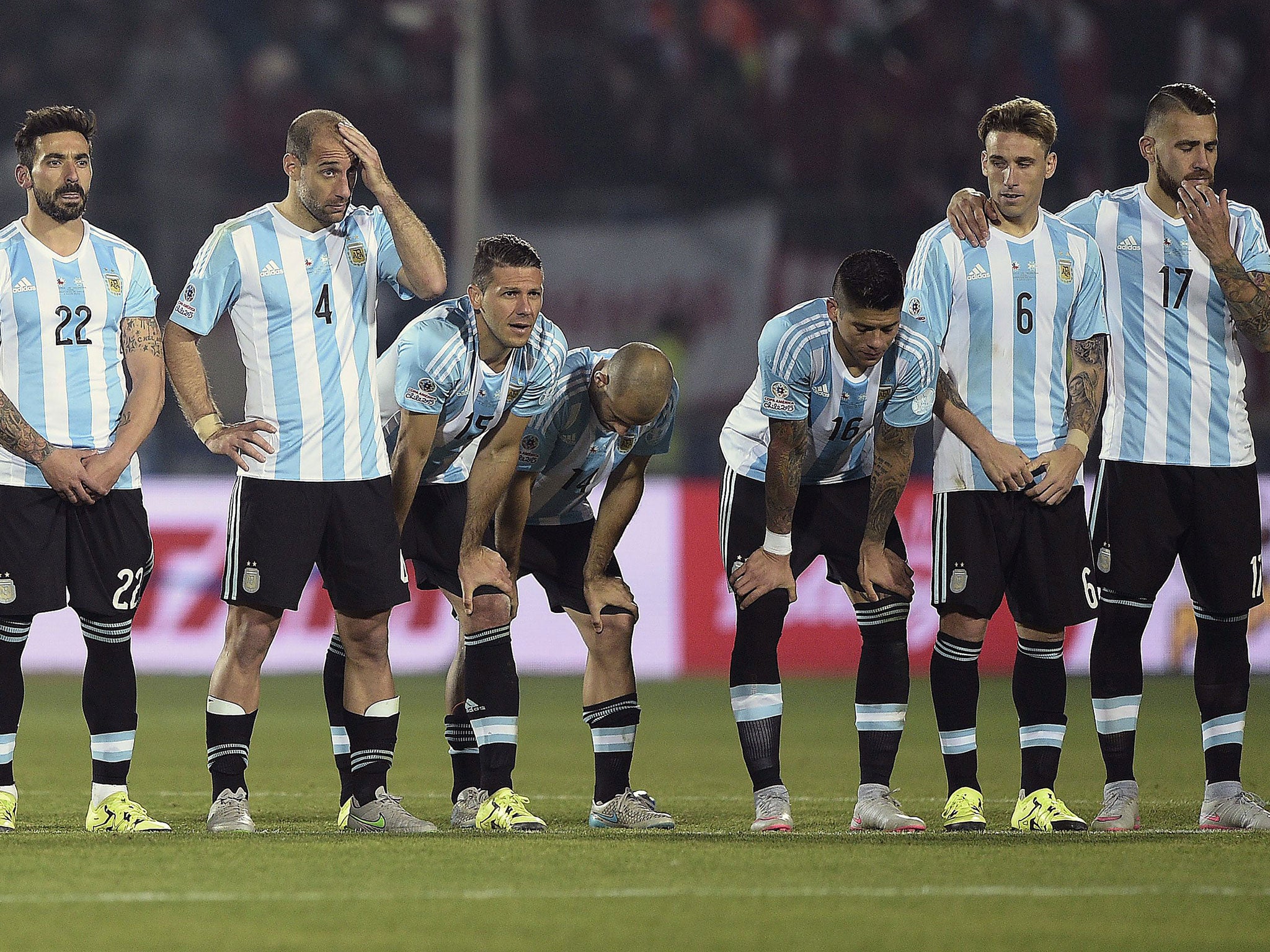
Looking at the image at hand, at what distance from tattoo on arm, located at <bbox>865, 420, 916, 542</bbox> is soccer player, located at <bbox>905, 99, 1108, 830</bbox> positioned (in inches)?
5.0

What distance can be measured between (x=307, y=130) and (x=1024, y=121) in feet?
8.10

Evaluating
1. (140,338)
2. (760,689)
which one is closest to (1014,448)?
(760,689)

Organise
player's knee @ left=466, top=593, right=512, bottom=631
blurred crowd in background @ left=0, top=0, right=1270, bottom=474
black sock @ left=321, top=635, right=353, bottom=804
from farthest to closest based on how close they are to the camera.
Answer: blurred crowd in background @ left=0, top=0, right=1270, bottom=474, black sock @ left=321, top=635, right=353, bottom=804, player's knee @ left=466, top=593, right=512, bottom=631

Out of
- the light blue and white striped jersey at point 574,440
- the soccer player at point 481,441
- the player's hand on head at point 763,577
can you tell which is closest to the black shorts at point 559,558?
the light blue and white striped jersey at point 574,440

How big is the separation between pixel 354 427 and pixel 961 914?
2.74 metres

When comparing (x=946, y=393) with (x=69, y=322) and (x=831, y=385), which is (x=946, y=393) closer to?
(x=831, y=385)

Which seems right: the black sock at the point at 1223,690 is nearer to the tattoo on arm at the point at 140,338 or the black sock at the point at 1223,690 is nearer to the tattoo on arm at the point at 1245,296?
the tattoo on arm at the point at 1245,296

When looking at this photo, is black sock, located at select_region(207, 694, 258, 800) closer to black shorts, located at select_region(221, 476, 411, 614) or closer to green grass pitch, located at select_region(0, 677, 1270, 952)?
green grass pitch, located at select_region(0, 677, 1270, 952)

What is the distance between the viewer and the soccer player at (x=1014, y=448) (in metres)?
6.12

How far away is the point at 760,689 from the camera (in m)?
6.30

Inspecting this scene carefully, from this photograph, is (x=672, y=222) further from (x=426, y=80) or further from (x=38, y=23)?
(x=38, y=23)

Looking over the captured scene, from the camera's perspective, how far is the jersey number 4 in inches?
241

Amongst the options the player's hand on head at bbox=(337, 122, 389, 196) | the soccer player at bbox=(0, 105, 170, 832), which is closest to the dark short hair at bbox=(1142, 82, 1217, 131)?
the player's hand on head at bbox=(337, 122, 389, 196)

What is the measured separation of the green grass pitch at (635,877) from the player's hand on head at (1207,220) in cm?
205
